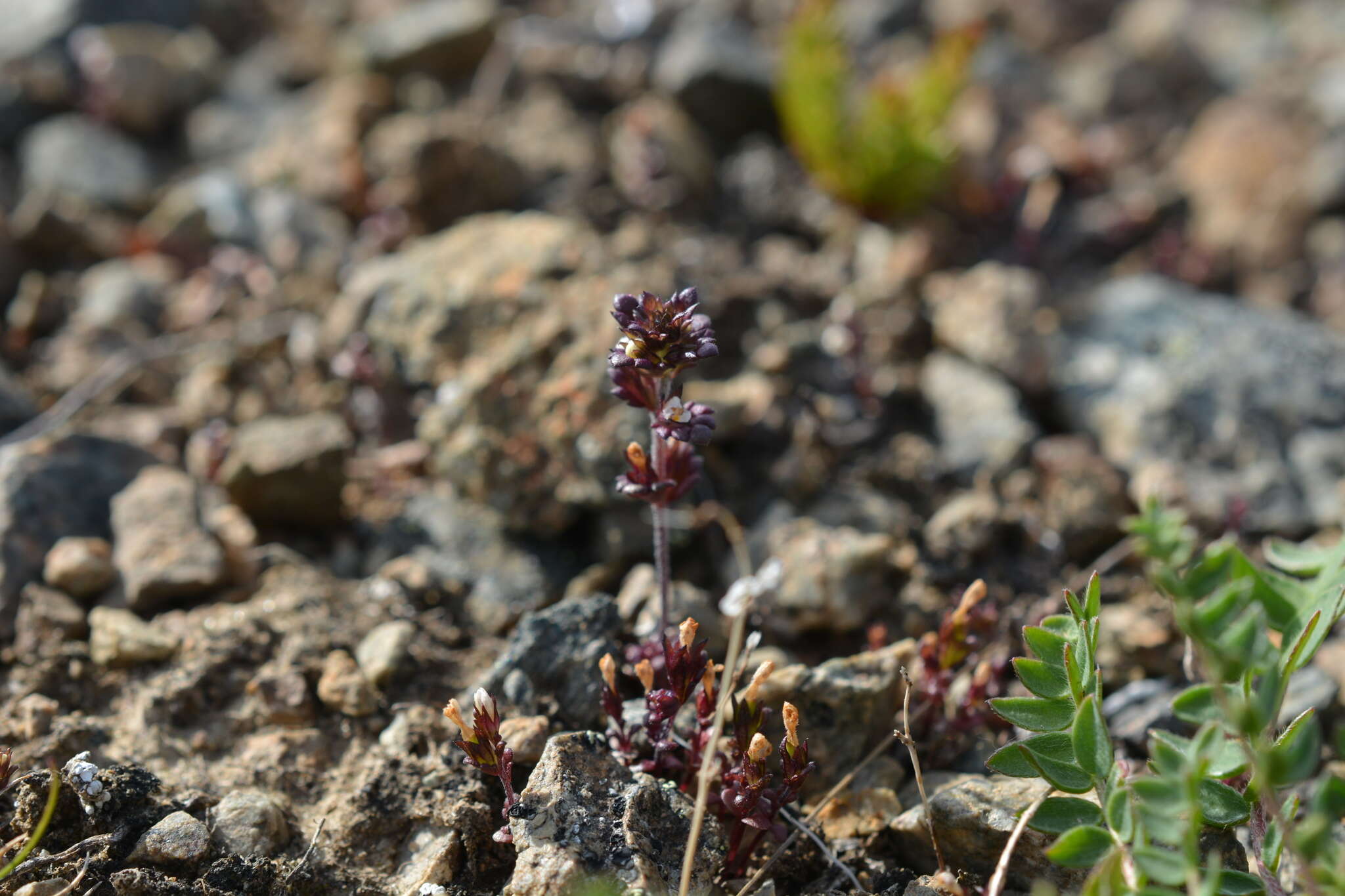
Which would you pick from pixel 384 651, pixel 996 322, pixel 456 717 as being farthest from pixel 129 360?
pixel 996 322

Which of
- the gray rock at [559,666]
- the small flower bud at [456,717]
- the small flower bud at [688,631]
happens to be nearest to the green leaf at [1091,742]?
the small flower bud at [688,631]

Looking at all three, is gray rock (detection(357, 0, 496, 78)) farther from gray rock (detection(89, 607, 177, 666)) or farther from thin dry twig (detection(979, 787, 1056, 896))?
thin dry twig (detection(979, 787, 1056, 896))

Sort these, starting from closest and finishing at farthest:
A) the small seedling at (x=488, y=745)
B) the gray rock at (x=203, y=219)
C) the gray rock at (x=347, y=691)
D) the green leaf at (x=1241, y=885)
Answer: the green leaf at (x=1241, y=885) < the small seedling at (x=488, y=745) < the gray rock at (x=347, y=691) < the gray rock at (x=203, y=219)

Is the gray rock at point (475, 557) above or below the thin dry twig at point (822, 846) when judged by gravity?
above

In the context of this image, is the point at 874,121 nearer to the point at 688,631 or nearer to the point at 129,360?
the point at 688,631

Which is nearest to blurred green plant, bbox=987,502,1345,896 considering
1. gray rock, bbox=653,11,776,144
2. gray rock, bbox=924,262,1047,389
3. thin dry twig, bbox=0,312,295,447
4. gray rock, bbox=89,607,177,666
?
gray rock, bbox=924,262,1047,389

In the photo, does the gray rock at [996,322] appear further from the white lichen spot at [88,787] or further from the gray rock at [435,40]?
the white lichen spot at [88,787]
